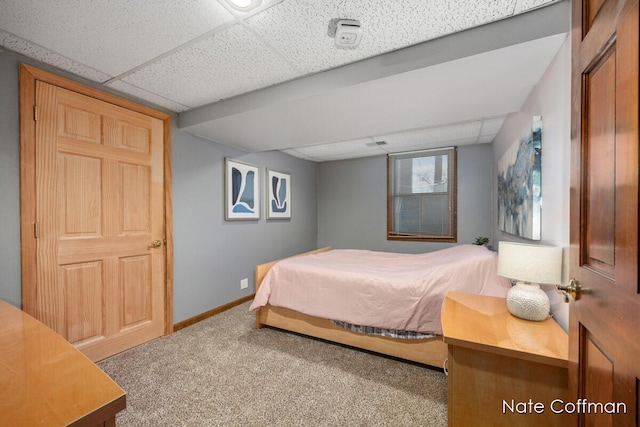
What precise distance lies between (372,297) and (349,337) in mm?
442

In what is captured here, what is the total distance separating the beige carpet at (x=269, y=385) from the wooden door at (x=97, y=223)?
35 cm

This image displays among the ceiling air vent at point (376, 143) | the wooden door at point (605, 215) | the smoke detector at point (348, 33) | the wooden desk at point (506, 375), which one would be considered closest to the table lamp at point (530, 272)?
the wooden desk at point (506, 375)

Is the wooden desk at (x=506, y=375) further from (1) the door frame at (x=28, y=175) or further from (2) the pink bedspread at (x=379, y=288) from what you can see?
(1) the door frame at (x=28, y=175)

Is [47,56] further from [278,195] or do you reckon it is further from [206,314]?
[278,195]

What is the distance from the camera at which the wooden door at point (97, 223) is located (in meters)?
1.87

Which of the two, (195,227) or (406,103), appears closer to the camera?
(406,103)

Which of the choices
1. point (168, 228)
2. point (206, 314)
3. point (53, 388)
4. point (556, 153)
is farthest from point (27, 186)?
point (556, 153)

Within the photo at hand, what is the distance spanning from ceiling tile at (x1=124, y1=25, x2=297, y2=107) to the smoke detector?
0.47 m

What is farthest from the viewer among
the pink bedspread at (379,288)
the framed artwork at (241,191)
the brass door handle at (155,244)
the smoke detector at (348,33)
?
→ the framed artwork at (241,191)

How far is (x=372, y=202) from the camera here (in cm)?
461

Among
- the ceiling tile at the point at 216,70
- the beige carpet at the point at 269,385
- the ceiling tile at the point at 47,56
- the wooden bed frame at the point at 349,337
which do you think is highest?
the ceiling tile at the point at 47,56

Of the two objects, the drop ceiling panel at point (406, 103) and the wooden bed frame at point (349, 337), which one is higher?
the drop ceiling panel at point (406, 103)

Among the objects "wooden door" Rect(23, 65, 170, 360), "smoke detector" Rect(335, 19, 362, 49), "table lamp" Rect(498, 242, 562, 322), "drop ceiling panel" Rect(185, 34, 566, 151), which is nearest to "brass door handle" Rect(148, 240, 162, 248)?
"wooden door" Rect(23, 65, 170, 360)

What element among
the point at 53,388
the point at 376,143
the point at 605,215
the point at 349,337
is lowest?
the point at 349,337
